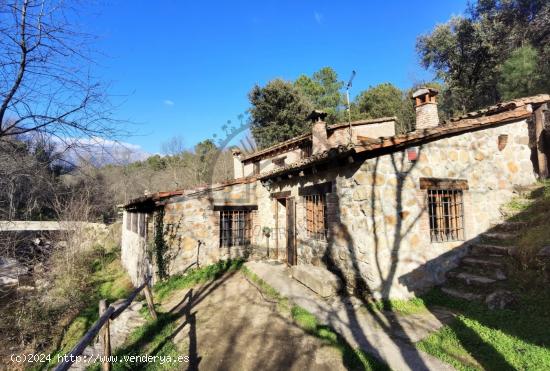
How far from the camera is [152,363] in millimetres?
4895

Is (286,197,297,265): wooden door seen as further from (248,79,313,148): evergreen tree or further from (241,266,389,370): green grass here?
(248,79,313,148): evergreen tree

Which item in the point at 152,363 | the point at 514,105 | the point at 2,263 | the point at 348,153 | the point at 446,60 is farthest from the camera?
the point at 446,60

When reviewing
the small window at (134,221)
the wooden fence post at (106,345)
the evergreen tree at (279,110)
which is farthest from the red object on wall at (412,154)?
the evergreen tree at (279,110)

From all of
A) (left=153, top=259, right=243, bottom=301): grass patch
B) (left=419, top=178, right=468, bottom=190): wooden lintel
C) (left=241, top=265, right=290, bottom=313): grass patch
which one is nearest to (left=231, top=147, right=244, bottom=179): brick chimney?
(left=153, top=259, right=243, bottom=301): grass patch

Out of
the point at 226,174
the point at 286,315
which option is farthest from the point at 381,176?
the point at 226,174

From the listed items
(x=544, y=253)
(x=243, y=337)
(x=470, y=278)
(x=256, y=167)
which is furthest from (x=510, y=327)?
(x=256, y=167)

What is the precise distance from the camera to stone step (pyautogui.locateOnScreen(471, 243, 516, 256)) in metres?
6.27

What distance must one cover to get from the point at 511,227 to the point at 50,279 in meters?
14.3

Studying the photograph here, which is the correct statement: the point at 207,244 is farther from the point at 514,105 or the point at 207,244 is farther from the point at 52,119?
the point at 514,105

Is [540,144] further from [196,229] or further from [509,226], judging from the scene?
[196,229]

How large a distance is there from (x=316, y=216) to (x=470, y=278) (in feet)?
12.3

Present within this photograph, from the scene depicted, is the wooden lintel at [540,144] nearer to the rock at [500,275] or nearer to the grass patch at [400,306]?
the rock at [500,275]

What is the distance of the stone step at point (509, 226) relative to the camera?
6.87m

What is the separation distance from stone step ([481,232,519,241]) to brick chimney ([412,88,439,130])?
372 centimetres
